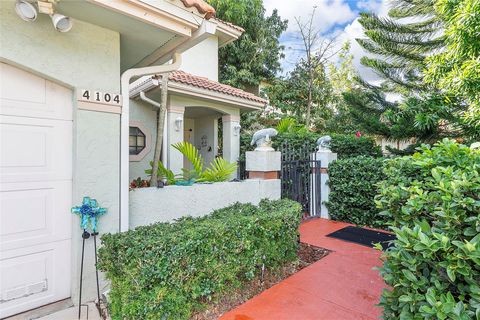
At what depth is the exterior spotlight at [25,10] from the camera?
2.75m

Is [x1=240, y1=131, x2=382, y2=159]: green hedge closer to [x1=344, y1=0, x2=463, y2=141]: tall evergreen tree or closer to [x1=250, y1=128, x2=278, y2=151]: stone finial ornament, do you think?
[x1=344, y1=0, x2=463, y2=141]: tall evergreen tree

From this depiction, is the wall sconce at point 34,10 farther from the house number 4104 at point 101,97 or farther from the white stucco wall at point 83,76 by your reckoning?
the house number 4104 at point 101,97

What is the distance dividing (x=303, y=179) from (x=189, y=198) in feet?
11.4

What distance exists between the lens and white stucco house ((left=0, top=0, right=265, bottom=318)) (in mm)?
2938

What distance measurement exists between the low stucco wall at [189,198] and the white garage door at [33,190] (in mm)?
981

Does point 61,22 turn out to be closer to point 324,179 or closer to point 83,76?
point 83,76

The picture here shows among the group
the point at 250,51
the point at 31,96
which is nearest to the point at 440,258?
the point at 31,96

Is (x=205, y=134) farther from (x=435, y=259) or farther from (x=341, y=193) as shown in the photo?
(x=435, y=259)

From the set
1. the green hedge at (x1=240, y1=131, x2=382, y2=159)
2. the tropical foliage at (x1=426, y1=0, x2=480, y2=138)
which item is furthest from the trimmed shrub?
the tropical foliage at (x1=426, y1=0, x2=480, y2=138)

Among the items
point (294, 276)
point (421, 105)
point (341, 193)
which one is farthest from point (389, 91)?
point (294, 276)

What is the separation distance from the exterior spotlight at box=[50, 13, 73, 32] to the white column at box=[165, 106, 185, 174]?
4618mm

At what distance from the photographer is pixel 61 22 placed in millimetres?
2951

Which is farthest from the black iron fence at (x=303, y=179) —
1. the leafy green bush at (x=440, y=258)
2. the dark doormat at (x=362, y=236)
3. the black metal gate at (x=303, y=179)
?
the leafy green bush at (x=440, y=258)

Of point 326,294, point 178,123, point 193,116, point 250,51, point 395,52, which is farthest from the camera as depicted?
point 250,51
